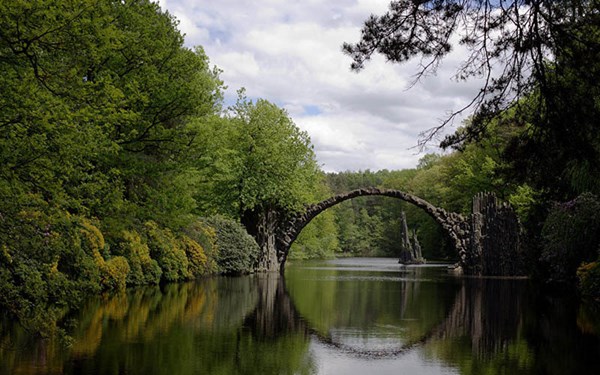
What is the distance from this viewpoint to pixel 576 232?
22.2m

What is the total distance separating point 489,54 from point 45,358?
6.87m

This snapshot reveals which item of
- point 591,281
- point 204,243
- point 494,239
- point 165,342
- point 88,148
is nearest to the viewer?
point 165,342

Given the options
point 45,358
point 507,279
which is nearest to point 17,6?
point 45,358

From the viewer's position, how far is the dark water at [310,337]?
918cm

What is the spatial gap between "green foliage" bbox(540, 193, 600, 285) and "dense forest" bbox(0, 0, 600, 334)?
55 millimetres

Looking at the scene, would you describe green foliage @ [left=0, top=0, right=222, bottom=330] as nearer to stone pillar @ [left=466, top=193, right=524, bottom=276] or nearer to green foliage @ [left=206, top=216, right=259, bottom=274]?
green foliage @ [left=206, top=216, right=259, bottom=274]

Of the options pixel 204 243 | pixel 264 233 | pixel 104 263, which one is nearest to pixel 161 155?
pixel 104 263

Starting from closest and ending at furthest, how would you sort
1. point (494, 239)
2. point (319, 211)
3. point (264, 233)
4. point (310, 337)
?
point (310, 337) < point (494, 239) < point (264, 233) < point (319, 211)

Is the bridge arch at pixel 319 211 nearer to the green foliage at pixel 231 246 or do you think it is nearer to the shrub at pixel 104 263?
the green foliage at pixel 231 246

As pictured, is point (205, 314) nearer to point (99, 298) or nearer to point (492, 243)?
point (99, 298)

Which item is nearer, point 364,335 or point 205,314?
point 364,335

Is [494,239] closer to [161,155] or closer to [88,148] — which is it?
[161,155]

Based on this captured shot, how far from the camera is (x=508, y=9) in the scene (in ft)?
27.6

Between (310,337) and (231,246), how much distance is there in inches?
772
